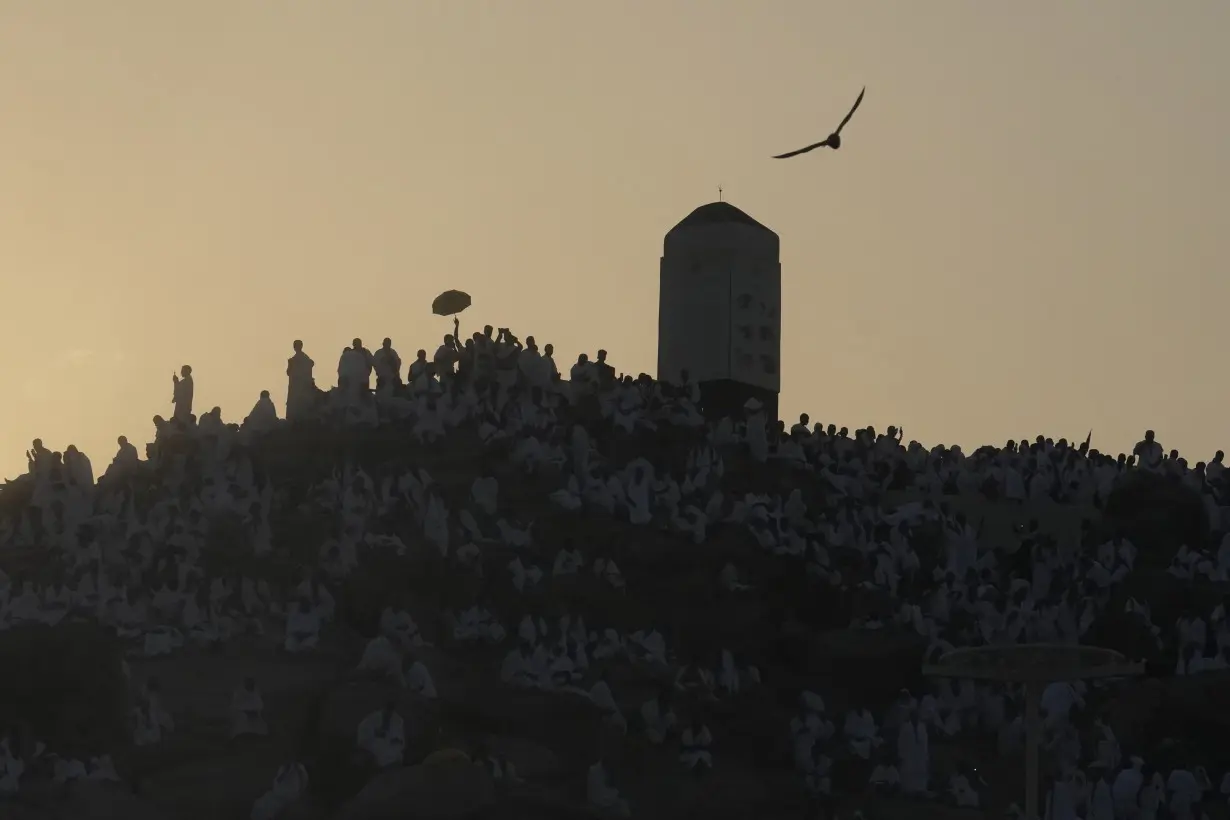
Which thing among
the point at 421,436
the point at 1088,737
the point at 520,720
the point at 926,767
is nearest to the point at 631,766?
the point at 520,720

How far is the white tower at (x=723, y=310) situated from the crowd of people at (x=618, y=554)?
2.83 metres

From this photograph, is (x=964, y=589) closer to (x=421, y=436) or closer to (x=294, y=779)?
(x=421, y=436)

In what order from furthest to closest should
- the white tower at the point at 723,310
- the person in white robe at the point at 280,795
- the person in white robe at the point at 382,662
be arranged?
the white tower at the point at 723,310, the person in white robe at the point at 382,662, the person in white robe at the point at 280,795

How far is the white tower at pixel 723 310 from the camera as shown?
2179 inches

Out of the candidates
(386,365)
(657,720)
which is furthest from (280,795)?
(386,365)

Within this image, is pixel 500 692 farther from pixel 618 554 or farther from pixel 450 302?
pixel 450 302

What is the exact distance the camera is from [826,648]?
4250 cm

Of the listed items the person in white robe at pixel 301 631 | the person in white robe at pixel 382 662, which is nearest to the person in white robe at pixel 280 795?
the person in white robe at pixel 382 662

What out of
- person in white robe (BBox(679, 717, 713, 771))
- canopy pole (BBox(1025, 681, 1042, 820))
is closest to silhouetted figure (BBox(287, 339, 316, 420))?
person in white robe (BBox(679, 717, 713, 771))

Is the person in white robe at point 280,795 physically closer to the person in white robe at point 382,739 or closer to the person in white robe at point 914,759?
the person in white robe at point 382,739

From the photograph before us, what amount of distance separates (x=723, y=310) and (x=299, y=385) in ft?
36.1

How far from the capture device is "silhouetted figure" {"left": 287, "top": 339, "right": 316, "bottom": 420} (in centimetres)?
4831

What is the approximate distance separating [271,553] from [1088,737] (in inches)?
554

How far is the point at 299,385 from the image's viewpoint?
4859cm
